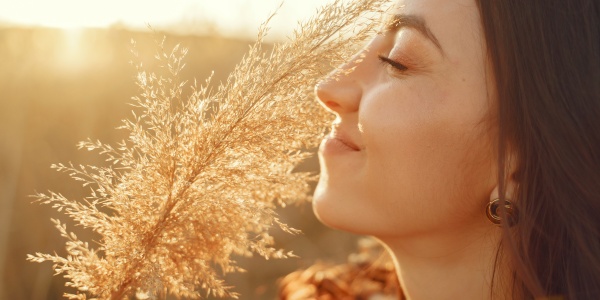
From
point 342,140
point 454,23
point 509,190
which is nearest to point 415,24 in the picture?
point 454,23

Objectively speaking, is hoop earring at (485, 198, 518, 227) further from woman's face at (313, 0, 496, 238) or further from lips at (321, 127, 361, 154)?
lips at (321, 127, 361, 154)

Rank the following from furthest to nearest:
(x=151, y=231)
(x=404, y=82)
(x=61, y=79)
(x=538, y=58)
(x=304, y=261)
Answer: (x=304, y=261), (x=61, y=79), (x=404, y=82), (x=538, y=58), (x=151, y=231)

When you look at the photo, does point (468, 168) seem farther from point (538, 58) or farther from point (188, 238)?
point (188, 238)

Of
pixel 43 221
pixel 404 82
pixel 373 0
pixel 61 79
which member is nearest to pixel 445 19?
pixel 404 82

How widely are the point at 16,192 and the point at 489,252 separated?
256cm

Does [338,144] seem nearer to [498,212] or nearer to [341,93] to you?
[341,93]

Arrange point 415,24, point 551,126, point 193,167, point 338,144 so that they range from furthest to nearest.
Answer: point 338,144 < point 415,24 < point 551,126 < point 193,167

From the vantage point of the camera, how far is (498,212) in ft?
6.00

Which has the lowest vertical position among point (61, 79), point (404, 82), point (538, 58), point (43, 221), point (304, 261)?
point (304, 261)

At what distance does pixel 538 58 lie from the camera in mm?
1759

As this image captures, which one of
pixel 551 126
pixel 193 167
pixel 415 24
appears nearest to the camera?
pixel 193 167

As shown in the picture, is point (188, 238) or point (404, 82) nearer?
point (188, 238)

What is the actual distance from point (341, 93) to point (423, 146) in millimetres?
285

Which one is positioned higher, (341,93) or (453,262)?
(341,93)
